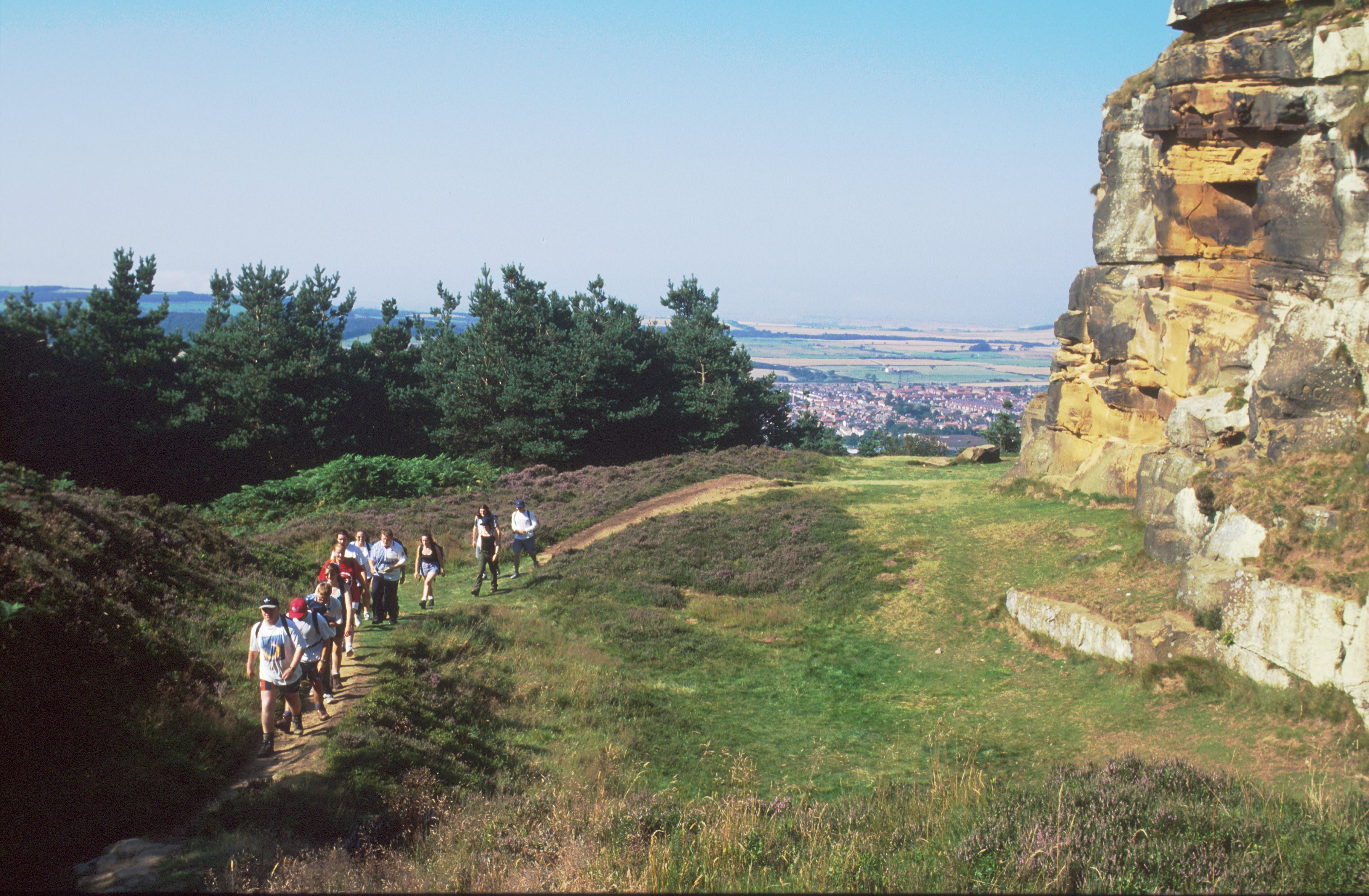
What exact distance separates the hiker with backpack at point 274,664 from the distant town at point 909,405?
220ft

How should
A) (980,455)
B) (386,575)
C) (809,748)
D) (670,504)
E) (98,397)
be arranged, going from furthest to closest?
(98,397), (980,455), (670,504), (386,575), (809,748)

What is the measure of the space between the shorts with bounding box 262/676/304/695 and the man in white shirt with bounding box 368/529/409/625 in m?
4.53

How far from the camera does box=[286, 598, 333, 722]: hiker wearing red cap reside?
33.5 ft

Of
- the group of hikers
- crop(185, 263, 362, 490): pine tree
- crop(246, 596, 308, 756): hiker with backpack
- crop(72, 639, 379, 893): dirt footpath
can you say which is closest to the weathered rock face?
the group of hikers

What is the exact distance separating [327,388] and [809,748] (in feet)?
126

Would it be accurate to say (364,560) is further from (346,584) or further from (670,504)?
(670,504)

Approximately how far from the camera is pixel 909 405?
14188cm

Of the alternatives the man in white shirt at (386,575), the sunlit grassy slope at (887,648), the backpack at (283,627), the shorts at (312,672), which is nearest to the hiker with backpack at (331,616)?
the shorts at (312,672)

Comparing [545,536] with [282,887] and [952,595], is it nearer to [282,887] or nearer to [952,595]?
[952,595]

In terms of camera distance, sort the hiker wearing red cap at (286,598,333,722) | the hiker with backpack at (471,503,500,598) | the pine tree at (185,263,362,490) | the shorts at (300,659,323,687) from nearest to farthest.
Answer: the hiker wearing red cap at (286,598,333,722), the shorts at (300,659,323,687), the hiker with backpack at (471,503,500,598), the pine tree at (185,263,362,490)

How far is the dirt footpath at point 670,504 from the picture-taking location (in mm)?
24328

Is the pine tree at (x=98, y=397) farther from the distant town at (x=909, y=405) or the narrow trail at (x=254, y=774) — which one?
the distant town at (x=909, y=405)

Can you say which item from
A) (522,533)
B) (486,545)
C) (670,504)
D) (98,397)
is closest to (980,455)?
(670,504)

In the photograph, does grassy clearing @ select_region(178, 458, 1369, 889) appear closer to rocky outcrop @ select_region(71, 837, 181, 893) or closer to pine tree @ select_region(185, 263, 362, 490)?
rocky outcrop @ select_region(71, 837, 181, 893)
